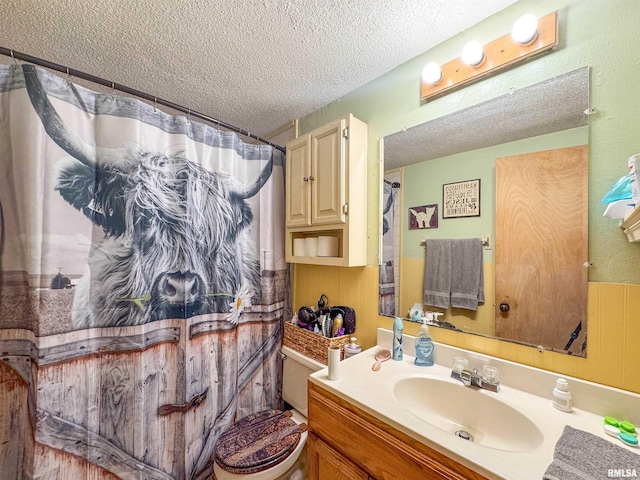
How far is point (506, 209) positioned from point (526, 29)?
62cm

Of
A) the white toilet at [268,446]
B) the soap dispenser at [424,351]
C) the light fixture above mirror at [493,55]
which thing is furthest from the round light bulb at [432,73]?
the white toilet at [268,446]

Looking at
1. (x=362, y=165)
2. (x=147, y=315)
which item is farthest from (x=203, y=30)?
(x=147, y=315)

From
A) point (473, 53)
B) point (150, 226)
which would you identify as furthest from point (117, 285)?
point (473, 53)

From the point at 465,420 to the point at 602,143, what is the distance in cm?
101

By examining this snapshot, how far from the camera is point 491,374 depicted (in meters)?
0.95

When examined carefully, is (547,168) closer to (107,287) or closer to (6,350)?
(107,287)

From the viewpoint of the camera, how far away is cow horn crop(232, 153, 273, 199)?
64.5 inches

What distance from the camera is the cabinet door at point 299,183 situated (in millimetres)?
1554

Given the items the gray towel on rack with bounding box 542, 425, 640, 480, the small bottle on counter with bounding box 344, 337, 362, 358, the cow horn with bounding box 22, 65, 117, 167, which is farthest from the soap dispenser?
the cow horn with bounding box 22, 65, 117, 167

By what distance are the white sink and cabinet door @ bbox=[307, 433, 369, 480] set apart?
0.85 ft

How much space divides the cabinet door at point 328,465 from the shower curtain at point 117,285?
2.39 ft

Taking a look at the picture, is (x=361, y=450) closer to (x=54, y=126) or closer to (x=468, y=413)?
(x=468, y=413)

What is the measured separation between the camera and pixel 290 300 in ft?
6.28

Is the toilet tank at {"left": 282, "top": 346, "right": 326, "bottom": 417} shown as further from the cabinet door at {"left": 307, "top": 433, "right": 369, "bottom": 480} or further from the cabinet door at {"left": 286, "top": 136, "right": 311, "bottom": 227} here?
the cabinet door at {"left": 286, "top": 136, "right": 311, "bottom": 227}
